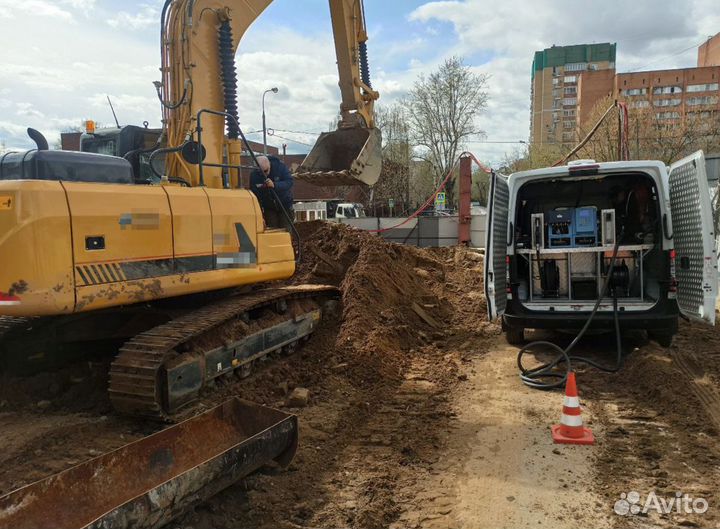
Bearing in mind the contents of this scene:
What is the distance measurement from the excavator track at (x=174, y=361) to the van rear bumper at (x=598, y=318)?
2.90 metres

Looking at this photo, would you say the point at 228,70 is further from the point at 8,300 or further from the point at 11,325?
the point at 8,300

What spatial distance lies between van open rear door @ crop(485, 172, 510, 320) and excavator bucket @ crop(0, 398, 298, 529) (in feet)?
10.7

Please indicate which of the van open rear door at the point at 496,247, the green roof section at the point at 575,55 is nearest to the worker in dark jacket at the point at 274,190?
the van open rear door at the point at 496,247

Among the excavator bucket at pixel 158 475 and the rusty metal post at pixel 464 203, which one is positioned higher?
the rusty metal post at pixel 464 203

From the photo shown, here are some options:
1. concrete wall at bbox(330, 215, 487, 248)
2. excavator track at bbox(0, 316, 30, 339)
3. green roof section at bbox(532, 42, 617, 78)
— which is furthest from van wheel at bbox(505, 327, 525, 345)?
green roof section at bbox(532, 42, 617, 78)

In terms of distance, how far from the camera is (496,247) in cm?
644

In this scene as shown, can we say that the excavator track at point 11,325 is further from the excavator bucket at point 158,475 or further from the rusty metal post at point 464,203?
the rusty metal post at point 464,203

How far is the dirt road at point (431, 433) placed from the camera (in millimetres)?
3146

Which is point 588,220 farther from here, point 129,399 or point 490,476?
point 129,399

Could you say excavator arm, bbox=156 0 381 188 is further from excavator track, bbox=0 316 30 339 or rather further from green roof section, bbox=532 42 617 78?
green roof section, bbox=532 42 617 78

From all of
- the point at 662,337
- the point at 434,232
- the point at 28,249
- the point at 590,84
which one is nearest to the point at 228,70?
the point at 28,249

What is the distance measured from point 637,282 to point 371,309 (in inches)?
129

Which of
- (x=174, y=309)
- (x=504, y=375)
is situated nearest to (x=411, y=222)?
(x=504, y=375)

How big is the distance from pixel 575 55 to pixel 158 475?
106 m
